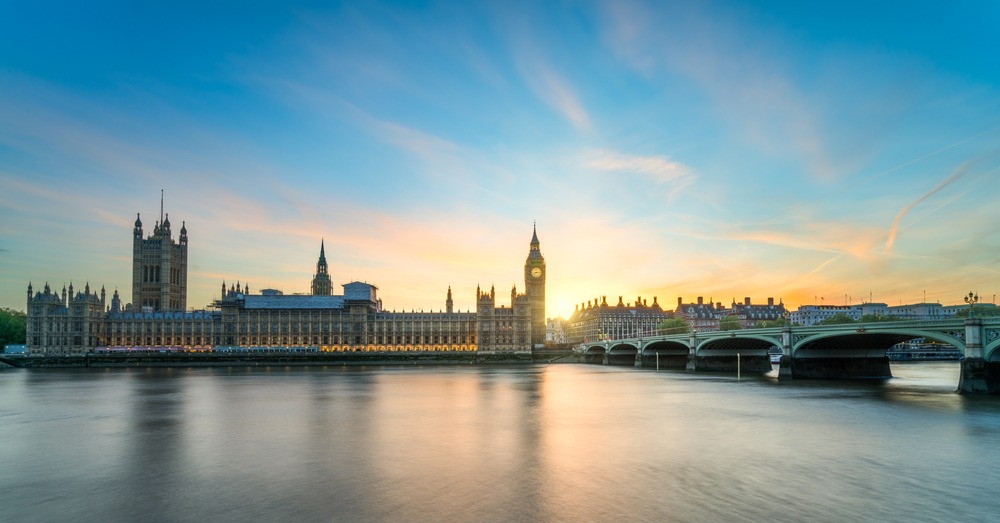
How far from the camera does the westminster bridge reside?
4859cm

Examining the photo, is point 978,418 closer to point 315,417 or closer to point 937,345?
point 315,417

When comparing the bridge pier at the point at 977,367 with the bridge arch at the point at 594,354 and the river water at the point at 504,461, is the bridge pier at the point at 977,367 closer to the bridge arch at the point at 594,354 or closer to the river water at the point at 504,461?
the river water at the point at 504,461

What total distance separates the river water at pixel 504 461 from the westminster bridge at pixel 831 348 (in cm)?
366

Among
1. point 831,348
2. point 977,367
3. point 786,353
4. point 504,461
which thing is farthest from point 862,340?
point 504,461

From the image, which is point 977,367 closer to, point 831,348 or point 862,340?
point 862,340

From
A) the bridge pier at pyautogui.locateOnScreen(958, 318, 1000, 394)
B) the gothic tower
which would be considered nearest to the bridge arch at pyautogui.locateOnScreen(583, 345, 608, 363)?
the bridge pier at pyautogui.locateOnScreen(958, 318, 1000, 394)

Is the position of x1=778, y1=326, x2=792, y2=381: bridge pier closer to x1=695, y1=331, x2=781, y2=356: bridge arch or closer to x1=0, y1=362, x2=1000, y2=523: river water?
x1=695, y1=331, x2=781, y2=356: bridge arch

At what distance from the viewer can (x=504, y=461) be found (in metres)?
26.2

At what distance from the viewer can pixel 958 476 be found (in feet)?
75.9

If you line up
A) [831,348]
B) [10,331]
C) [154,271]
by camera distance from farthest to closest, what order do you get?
[154,271]
[10,331]
[831,348]

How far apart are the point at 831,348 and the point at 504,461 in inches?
2465

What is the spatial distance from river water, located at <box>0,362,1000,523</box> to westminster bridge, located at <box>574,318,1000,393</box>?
3.66 m

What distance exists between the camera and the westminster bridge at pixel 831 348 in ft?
159

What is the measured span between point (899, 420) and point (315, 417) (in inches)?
1322
